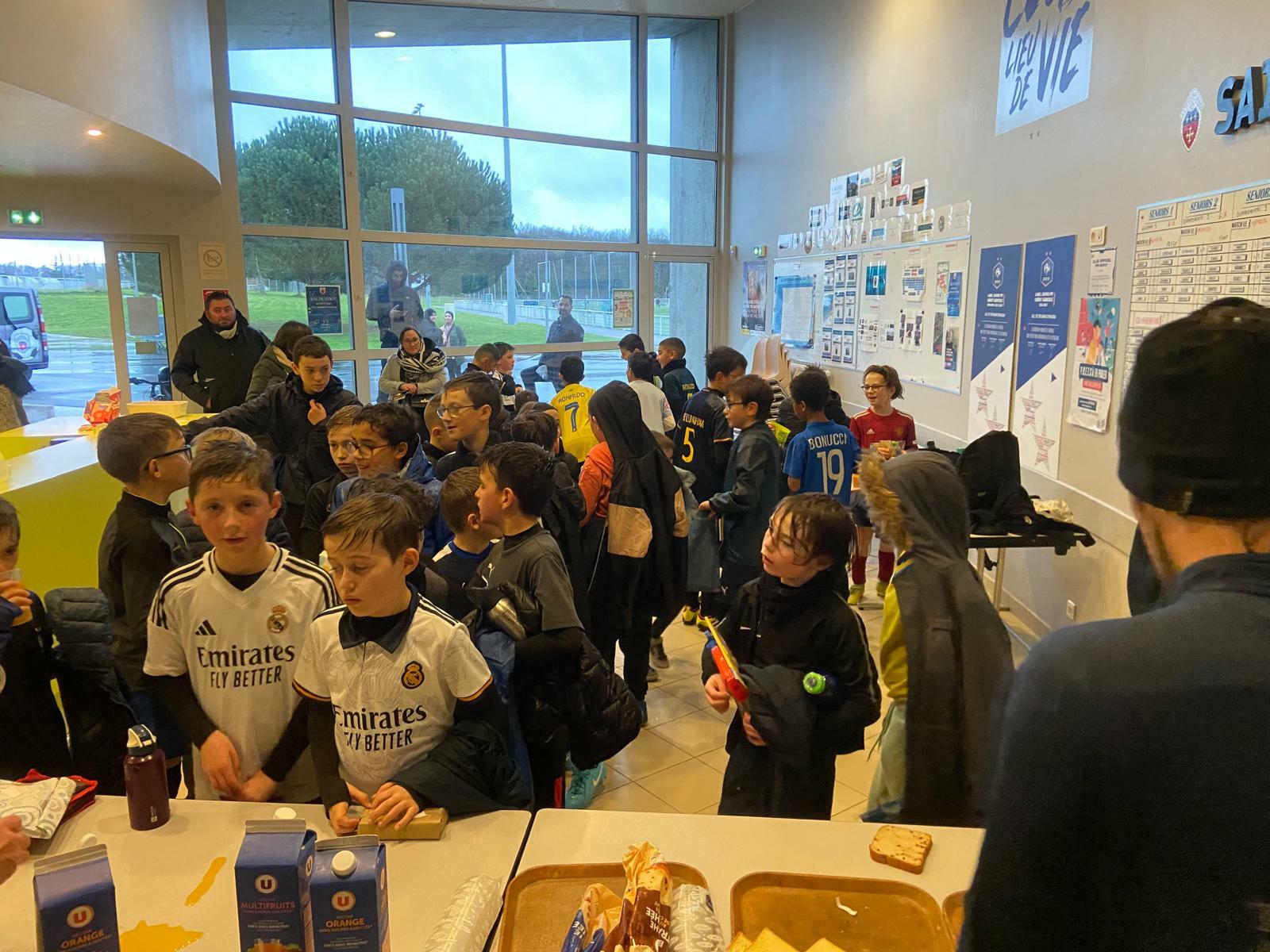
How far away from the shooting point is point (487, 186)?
8586 mm

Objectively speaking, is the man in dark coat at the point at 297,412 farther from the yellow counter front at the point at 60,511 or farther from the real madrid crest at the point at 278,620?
the real madrid crest at the point at 278,620

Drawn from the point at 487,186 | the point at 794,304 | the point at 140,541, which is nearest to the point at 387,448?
the point at 140,541

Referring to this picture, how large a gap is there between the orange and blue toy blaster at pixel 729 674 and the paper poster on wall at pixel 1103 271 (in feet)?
10.0

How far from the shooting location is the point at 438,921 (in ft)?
4.17

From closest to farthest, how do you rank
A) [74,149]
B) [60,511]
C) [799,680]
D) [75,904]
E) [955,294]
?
[75,904] < [799,680] < [60,511] < [74,149] < [955,294]

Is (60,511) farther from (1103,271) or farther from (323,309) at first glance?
(1103,271)

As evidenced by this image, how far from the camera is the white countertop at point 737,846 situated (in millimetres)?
1396

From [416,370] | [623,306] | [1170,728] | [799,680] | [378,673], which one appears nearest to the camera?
[1170,728]

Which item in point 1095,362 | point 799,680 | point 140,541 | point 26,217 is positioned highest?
point 26,217

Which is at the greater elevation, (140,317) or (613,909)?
(140,317)

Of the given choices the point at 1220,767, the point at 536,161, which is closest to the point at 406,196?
the point at 536,161

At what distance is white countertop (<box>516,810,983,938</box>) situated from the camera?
1396mm

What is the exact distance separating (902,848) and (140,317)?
7382 millimetres

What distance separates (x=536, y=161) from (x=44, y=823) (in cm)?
839
